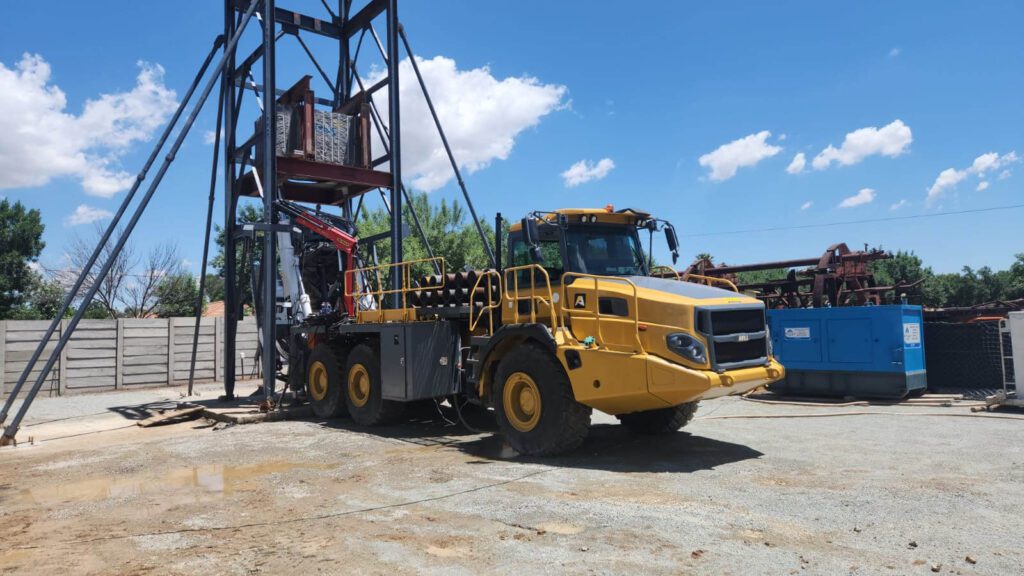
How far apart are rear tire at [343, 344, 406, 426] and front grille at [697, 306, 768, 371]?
17.1 ft

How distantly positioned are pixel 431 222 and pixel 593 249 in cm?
2759

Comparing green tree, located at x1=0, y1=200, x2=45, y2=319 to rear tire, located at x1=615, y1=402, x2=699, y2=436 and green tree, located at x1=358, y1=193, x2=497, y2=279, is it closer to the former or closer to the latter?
green tree, located at x1=358, y1=193, x2=497, y2=279

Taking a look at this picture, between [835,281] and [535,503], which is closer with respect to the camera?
[535,503]

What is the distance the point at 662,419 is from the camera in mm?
9070

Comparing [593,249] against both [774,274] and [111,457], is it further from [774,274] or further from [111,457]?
[774,274]

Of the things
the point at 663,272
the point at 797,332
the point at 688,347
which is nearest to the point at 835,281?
the point at 797,332

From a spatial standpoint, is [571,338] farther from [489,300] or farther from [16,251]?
[16,251]

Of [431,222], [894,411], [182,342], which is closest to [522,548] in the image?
[894,411]

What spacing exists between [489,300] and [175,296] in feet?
113

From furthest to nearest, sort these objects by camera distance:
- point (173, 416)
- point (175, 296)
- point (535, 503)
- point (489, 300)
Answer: point (175, 296) → point (173, 416) → point (489, 300) → point (535, 503)

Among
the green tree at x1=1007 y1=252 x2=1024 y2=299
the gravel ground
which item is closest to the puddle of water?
the gravel ground

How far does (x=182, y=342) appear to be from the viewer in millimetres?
19547

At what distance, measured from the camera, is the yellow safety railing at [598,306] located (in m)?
7.20

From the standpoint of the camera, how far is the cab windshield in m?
8.23
